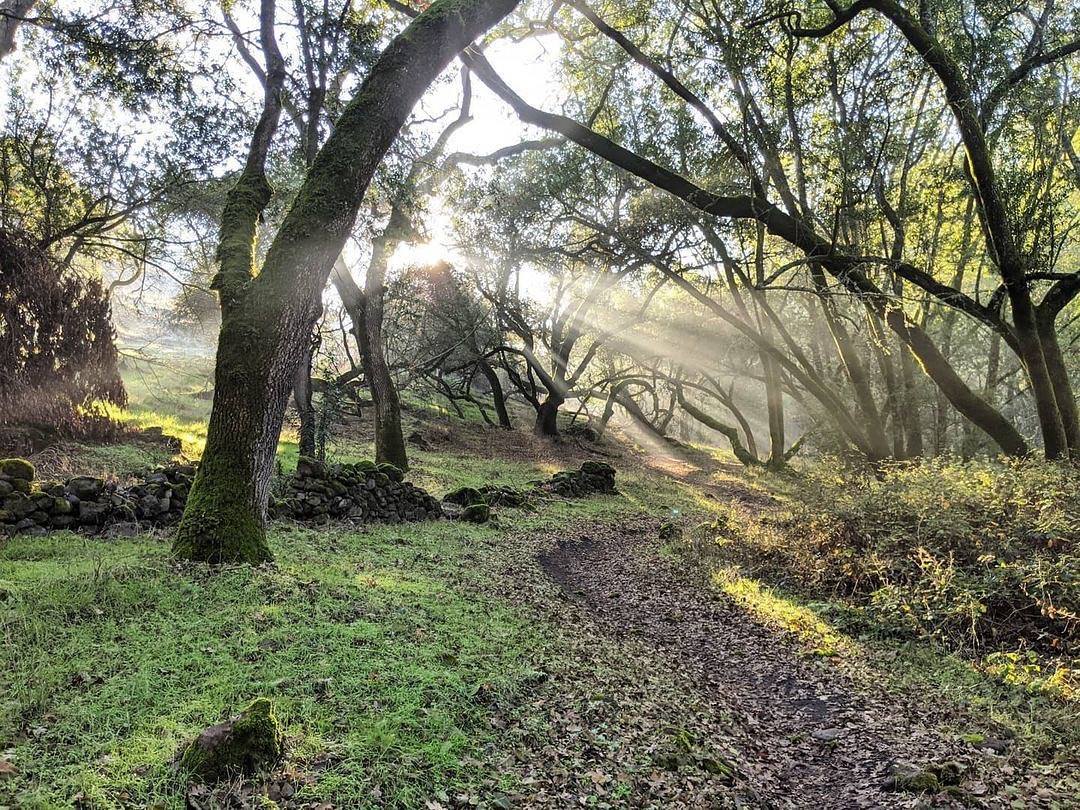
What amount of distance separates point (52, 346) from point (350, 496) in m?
5.56

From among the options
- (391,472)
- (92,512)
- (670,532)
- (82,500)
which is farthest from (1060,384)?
(82,500)

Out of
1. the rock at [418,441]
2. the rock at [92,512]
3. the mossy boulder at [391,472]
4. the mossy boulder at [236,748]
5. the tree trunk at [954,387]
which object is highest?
the tree trunk at [954,387]

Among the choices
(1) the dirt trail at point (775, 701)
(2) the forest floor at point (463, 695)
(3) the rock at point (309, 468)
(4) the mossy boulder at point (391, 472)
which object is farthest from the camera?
(4) the mossy boulder at point (391, 472)

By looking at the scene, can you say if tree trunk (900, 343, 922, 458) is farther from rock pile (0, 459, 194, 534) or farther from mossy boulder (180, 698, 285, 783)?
mossy boulder (180, 698, 285, 783)

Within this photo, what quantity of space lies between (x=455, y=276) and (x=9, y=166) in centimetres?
1260

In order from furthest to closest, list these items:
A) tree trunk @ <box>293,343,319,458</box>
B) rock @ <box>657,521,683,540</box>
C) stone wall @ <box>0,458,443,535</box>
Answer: rock @ <box>657,521,683,540</box>
tree trunk @ <box>293,343,319,458</box>
stone wall @ <box>0,458,443,535</box>

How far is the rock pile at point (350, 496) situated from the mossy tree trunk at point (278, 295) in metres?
3.05

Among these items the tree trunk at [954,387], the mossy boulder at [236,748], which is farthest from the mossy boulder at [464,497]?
the mossy boulder at [236,748]

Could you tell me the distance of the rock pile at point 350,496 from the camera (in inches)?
359

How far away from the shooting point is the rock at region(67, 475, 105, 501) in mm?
6820

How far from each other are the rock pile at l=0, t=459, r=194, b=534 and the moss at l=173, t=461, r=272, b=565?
1899 mm

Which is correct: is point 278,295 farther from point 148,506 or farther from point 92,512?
point 92,512

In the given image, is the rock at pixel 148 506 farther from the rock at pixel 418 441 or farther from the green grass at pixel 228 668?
the rock at pixel 418 441

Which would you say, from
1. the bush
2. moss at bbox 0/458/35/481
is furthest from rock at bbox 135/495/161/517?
the bush
